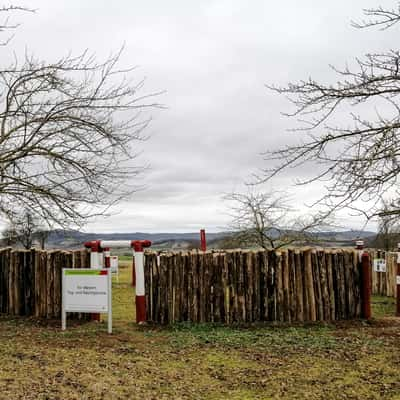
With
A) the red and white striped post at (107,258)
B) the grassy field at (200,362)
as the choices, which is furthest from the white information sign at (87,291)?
the red and white striped post at (107,258)

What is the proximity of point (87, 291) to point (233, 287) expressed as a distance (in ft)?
7.44

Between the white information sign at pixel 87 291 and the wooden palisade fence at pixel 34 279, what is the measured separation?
2.98ft

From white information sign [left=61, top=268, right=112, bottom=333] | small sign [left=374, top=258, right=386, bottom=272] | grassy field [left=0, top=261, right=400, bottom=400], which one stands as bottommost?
grassy field [left=0, top=261, right=400, bottom=400]

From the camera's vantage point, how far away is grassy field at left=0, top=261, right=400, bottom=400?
16.0ft

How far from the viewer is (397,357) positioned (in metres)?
6.12

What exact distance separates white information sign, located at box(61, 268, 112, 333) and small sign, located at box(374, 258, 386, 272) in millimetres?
10934

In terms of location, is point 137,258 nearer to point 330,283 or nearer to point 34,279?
point 34,279

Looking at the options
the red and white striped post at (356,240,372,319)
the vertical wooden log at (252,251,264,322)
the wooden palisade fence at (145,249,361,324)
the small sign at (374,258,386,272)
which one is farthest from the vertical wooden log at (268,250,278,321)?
the small sign at (374,258,386,272)

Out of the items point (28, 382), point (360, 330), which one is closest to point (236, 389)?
point (28, 382)

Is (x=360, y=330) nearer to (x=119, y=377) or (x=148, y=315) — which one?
(x=148, y=315)

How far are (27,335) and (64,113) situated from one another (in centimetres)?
354

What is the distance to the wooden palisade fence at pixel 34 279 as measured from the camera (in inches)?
344

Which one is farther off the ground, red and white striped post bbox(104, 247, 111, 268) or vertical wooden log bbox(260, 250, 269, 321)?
red and white striped post bbox(104, 247, 111, 268)

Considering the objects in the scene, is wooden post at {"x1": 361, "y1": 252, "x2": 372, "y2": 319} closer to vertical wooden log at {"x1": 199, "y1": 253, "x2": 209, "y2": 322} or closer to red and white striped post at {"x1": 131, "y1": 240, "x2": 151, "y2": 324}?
vertical wooden log at {"x1": 199, "y1": 253, "x2": 209, "y2": 322}
